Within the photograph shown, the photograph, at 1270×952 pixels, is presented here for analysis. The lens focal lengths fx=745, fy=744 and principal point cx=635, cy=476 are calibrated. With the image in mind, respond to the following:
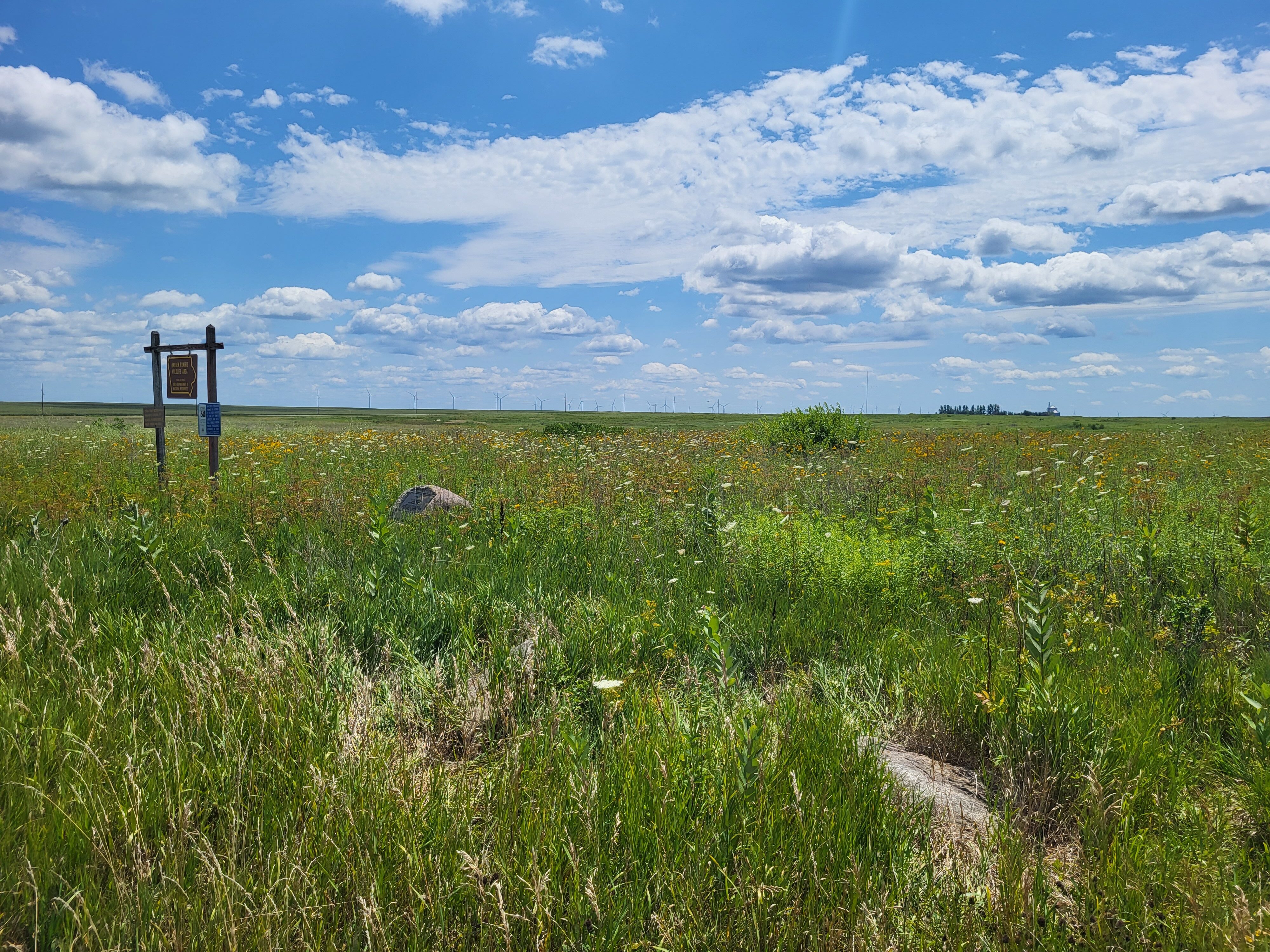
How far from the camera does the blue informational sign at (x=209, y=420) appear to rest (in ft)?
33.6

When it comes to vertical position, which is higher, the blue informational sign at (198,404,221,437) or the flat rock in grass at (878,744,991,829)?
the blue informational sign at (198,404,221,437)

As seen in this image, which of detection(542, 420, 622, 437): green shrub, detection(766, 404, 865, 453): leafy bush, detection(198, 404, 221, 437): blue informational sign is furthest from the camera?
detection(542, 420, 622, 437): green shrub

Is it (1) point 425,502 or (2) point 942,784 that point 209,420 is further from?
(2) point 942,784

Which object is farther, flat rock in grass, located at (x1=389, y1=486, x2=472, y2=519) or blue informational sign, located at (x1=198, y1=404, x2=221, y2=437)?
blue informational sign, located at (x1=198, y1=404, x2=221, y2=437)

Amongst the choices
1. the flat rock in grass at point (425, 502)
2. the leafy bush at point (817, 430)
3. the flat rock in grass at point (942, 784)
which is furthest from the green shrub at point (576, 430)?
the flat rock in grass at point (942, 784)

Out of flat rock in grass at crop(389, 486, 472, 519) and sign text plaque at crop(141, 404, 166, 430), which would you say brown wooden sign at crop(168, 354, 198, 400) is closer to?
sign text plaque at crop(141, 404, 166, 430)

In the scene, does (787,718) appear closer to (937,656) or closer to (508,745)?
(508,745)

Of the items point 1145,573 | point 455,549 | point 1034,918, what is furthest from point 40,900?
point 1145,573

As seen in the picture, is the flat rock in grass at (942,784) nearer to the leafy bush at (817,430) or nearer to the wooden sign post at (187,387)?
the wooden sign post at (187,387)

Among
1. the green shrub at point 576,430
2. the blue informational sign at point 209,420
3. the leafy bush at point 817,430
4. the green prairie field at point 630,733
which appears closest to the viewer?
the green prairie field at point 630,733

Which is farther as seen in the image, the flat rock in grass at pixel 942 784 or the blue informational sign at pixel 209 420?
the blue informational sign at pixel 209 420

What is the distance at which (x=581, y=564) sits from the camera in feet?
20.5

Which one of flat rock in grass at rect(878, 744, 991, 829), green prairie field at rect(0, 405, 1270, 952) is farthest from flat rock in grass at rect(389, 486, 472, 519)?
flat rock in grass at rect(878, 744, 991, 829)

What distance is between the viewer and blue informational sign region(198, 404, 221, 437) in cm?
1025
